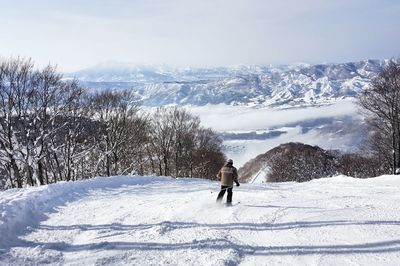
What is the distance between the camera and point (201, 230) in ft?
40.0

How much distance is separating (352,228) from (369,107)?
125ft

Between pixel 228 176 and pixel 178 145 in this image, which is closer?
pixel 228 176

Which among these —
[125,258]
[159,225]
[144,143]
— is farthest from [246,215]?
[144,143]

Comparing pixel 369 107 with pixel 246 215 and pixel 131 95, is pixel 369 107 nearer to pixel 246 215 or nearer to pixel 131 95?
pixel 131 95

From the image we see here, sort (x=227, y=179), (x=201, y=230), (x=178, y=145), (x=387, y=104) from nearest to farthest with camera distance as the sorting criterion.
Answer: (x=201, y=230) → (x=227, y=179) → (x=387, y=104) → (x=178, y=145)

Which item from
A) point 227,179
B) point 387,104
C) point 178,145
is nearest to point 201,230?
point 227,179

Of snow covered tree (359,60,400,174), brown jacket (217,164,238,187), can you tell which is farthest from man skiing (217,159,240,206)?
snow covered tree (359,60,400,174)

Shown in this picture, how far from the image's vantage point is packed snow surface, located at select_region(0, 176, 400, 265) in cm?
982

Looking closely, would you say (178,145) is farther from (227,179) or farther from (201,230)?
(201,230)

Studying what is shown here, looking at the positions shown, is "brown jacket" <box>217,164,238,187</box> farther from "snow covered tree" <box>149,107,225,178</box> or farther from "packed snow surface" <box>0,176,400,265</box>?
"snow covered tree" <box>149,107,225,178</box>

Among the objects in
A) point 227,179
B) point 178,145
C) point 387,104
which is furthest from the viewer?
point 178,145

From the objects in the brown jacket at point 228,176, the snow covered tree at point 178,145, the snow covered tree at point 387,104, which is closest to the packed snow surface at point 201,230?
the brown jacket at point 228,176

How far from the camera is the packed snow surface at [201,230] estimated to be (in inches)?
387

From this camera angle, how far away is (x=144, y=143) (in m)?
57.3
